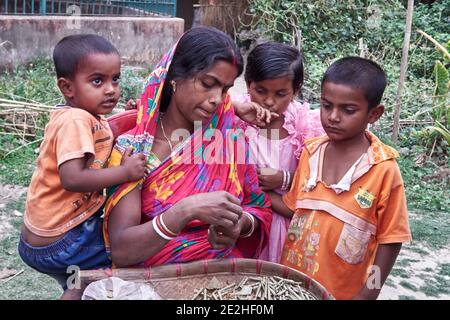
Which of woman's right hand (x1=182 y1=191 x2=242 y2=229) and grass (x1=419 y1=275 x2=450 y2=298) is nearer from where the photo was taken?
woman's right hand (x1=182 y1=191 x2=242 y2=229)

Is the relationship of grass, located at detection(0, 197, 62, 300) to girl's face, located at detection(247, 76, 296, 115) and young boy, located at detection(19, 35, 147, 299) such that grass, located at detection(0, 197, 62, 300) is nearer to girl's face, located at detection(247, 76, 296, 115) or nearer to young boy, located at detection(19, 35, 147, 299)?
young boy, located at detection(19, 35, 147, 299)

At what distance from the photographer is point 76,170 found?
6.33 feet

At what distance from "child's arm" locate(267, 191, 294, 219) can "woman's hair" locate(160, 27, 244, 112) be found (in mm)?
620

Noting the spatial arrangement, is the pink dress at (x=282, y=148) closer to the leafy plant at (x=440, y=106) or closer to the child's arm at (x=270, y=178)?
the child's arm at (x=270, y=178)

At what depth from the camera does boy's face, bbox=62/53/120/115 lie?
2.09 metres

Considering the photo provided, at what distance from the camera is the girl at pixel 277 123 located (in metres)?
2.42

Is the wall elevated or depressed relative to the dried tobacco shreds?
depressed

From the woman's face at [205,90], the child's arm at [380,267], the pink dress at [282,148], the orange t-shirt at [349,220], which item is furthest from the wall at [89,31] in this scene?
the child's arm at [380,267]

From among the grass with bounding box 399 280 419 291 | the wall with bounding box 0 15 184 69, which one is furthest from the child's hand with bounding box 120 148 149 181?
the wall with bounding box 0 15 184 69

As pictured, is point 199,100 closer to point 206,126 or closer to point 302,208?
point 206,126

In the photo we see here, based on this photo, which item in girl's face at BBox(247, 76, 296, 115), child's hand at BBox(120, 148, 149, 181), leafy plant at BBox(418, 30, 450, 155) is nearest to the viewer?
child's hand at BBox(120, 148, 149, 181)

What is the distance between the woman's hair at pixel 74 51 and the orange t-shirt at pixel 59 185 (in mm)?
159

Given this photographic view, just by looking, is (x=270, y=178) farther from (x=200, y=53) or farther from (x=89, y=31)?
(x=89, y=31)
